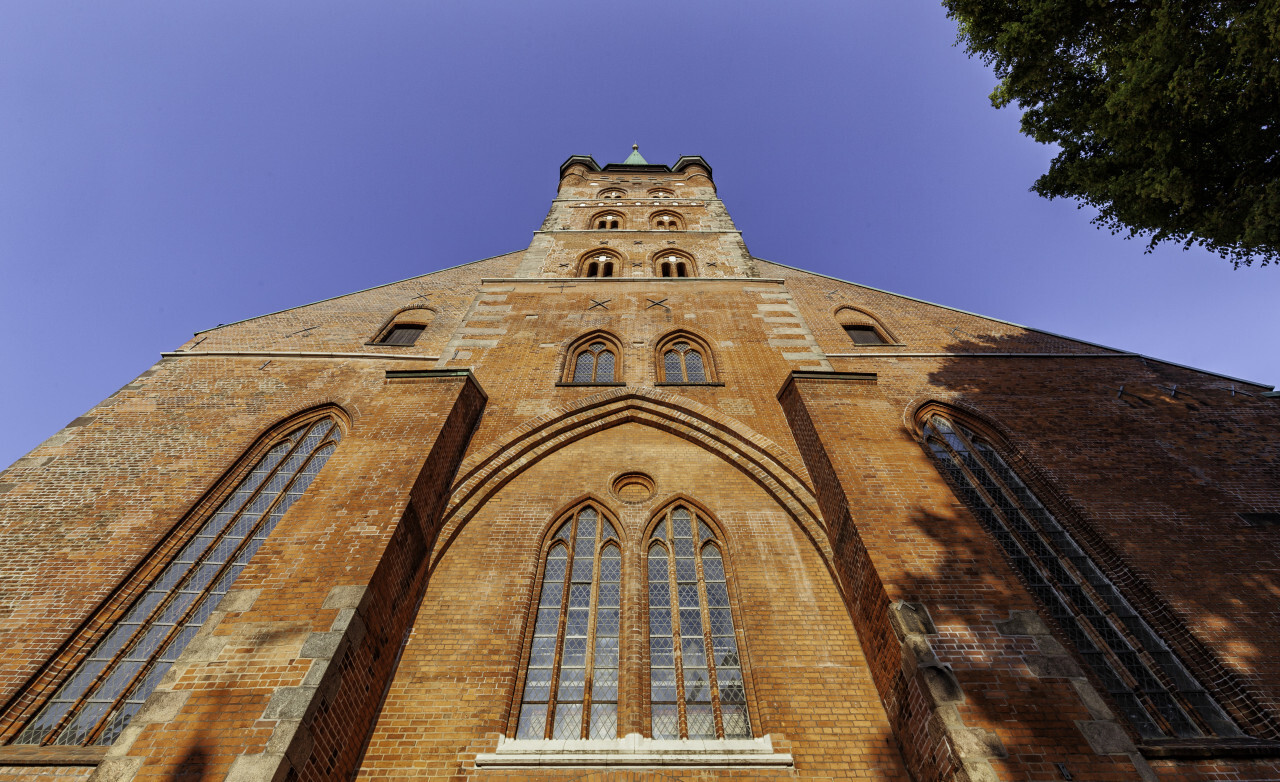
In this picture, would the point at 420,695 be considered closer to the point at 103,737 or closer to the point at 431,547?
the point at 431,547

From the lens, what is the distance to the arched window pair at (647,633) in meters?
5.71

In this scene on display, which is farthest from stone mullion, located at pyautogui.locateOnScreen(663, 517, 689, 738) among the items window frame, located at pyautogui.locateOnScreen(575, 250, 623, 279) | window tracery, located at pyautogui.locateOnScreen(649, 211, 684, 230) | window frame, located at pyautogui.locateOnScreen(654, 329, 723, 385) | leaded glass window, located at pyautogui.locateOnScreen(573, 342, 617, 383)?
window tracery, located at pyautogui.locateOnScreen(649, 211, 684, 230)

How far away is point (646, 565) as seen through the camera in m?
7.12

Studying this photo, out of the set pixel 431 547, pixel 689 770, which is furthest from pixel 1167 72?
pixel 431 547

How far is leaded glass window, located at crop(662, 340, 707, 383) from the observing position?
1028 centimetres

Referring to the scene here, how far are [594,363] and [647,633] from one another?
5360 millimetres

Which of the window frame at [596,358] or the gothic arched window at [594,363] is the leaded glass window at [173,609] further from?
the gothic arched window at [594,363]

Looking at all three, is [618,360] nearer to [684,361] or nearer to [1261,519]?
[684,361]

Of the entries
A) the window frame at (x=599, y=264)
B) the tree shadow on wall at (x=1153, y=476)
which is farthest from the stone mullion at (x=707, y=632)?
the window frame at (x=599, y=264)

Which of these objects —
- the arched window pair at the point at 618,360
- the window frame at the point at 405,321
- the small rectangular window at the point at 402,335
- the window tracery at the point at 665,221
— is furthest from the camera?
the window tracery at the point at 665,221

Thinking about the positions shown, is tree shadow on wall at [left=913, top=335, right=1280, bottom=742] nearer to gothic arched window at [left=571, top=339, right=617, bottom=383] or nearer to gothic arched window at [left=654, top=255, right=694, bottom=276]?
gothic arched window at [left=571, top=339, right=617, bottom=383]

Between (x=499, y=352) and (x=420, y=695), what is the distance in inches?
239

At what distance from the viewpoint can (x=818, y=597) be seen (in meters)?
6.65

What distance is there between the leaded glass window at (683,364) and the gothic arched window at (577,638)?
11.1ft
